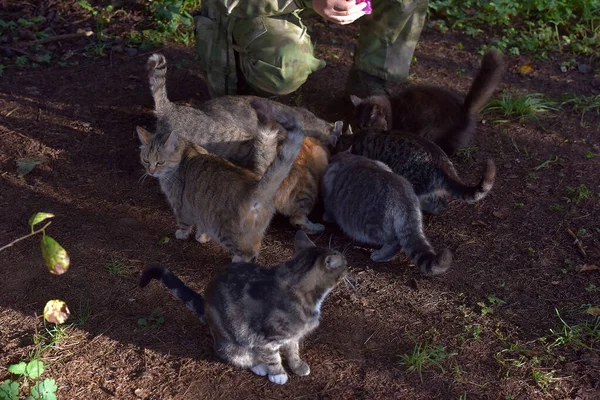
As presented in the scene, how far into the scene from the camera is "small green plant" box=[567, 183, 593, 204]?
451 cm

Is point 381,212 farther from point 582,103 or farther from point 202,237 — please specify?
point 582,103

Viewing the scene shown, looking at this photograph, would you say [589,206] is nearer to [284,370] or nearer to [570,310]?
[570,310]

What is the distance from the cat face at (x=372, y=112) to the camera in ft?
16.5

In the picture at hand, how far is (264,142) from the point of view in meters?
3.79

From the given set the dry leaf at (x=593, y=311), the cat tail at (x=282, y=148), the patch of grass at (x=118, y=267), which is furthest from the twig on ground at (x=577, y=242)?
the patch of grass at (x=118, y=267)

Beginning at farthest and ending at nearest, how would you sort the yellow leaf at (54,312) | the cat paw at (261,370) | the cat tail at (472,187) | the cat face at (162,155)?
the cat face at (162,155), the cat tail at (472,187), the cat paw at (261,370), the yellow leaf at (54,312)

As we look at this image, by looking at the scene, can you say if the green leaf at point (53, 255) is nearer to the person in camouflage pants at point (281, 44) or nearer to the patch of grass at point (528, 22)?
the person in camouflage pants at point (281, 44)

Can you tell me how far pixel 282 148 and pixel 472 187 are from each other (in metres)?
1.36

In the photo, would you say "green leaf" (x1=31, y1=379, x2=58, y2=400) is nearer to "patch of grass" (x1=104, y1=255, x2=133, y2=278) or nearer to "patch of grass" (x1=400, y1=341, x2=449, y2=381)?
"patch of grass" (x1=104, y1=255, x2=133, y2=278)

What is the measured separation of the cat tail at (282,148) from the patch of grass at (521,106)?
258 centimetres

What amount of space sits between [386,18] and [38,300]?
348 centimetres

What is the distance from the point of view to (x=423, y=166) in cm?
427

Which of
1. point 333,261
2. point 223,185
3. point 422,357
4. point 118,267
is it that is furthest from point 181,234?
point 422,357

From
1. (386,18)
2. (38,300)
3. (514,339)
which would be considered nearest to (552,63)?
(386,18)
